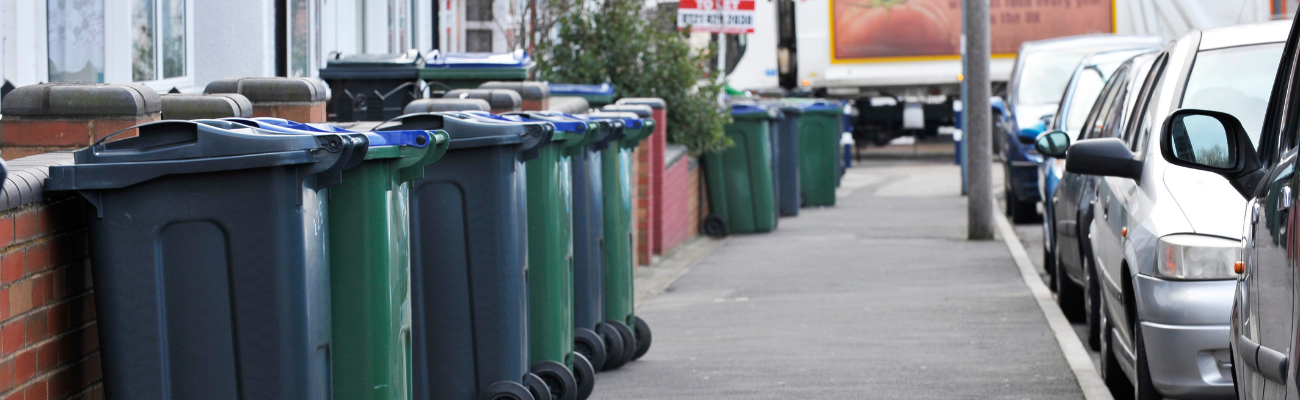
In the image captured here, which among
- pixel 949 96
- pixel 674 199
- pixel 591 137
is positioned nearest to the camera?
pixel 591 137

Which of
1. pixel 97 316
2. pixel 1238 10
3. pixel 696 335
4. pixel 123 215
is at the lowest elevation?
pixel 696 335

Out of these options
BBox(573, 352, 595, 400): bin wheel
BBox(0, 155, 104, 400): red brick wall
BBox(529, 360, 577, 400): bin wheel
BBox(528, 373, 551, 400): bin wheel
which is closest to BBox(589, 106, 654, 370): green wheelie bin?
BBox(573, 352, 595, 400): bin wheel

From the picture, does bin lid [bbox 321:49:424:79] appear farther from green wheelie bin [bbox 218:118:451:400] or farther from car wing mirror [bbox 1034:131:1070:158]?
green wheelie bin [bbox 218:118:451:400]

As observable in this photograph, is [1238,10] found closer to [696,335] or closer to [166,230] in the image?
[696,335]

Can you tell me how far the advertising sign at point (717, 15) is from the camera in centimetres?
1373

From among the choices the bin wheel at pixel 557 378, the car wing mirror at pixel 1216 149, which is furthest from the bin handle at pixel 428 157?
the car wing mirror at pixel 1216 149

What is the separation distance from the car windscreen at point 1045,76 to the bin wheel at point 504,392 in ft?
33.2

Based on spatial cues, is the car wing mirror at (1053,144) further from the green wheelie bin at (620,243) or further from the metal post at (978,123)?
the metal post at (978,123)

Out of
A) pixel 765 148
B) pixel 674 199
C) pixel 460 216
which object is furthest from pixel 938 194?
pixel 460 216

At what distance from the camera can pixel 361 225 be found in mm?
3797

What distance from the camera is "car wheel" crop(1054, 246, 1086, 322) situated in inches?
320

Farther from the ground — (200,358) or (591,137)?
(591,137)

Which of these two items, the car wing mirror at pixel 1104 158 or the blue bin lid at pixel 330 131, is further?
the car wing mirror at pixel 1104 158

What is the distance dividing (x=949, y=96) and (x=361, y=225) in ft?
70.5
